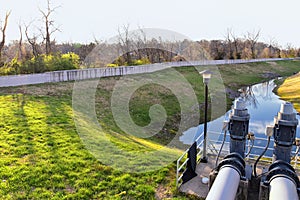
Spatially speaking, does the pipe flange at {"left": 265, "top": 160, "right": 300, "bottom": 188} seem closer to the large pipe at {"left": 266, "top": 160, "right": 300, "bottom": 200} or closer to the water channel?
the large pipe at {"left": 266, "top": 160, "right": 300, "bottom": 200}

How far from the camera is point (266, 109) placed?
19.5 metres

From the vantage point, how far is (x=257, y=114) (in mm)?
17844

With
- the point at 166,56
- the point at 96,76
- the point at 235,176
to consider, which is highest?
the point at 166,56

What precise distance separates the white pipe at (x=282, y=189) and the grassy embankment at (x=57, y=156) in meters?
2.22

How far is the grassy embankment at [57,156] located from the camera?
5.45 m

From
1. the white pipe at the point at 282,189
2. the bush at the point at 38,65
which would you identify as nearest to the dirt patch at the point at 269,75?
the bush at the point at 38,65

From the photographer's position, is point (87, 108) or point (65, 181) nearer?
point (65, 181)

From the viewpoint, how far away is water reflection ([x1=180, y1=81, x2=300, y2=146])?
1323 cm

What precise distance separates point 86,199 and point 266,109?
57.3 feet

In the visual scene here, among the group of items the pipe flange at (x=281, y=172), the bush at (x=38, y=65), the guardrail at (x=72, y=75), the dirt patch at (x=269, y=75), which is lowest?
the pipe flange at (x=281, y=172)

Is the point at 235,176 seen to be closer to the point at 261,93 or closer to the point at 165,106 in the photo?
the point at 165,106

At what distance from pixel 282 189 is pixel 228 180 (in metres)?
0.69

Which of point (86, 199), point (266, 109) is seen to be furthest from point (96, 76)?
point (86, 199)

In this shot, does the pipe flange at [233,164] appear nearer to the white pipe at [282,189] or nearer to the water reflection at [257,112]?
the white pipe at [282,189]
